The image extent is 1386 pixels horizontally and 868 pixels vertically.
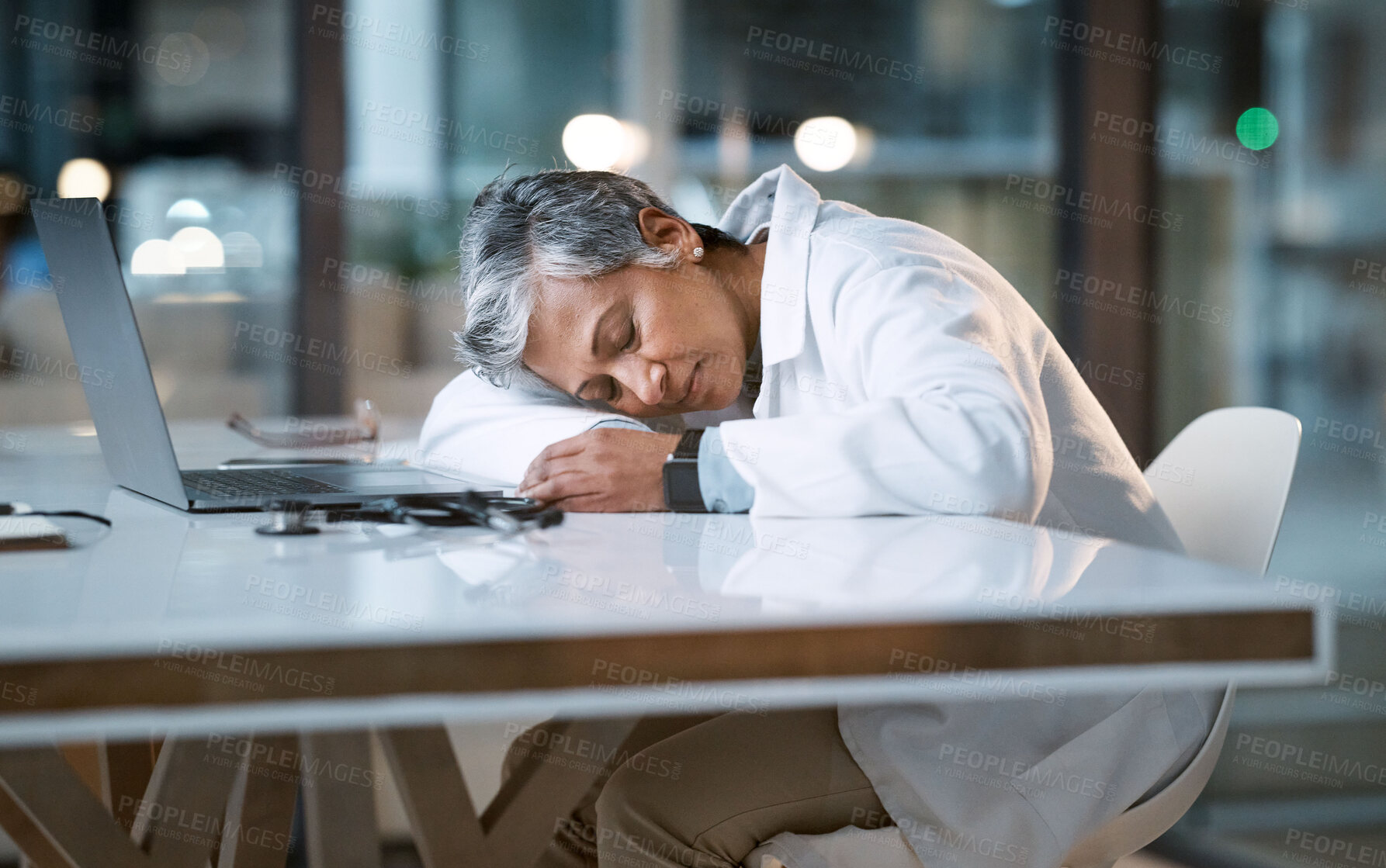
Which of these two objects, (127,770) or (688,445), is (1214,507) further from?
(127,770)

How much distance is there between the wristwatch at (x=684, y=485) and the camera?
110 centimetres

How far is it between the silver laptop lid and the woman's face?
441mm

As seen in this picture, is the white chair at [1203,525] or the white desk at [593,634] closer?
the white desk at [593,634]

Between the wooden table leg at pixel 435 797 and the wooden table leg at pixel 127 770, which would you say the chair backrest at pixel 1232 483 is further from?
the wooden table leg at pixel 127 770

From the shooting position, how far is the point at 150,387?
983mm

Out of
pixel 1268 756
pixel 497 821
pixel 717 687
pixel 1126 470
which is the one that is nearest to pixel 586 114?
pixel 1268 756

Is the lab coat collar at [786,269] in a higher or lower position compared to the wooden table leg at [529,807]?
higher

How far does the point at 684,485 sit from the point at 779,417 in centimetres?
15

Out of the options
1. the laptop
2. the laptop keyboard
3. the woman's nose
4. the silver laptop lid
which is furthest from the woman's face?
the silver laptop lid

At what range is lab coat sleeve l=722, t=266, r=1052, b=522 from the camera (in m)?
0.94

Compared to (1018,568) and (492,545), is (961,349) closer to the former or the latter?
(1018,568)

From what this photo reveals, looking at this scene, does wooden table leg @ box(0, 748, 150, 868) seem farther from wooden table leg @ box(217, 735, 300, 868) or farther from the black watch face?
the black watch face

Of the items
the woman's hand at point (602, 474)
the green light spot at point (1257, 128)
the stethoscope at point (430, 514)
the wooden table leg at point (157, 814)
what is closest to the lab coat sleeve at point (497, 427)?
the woman's hand at point (602, 474)

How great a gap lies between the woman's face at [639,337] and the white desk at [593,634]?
566 mm
